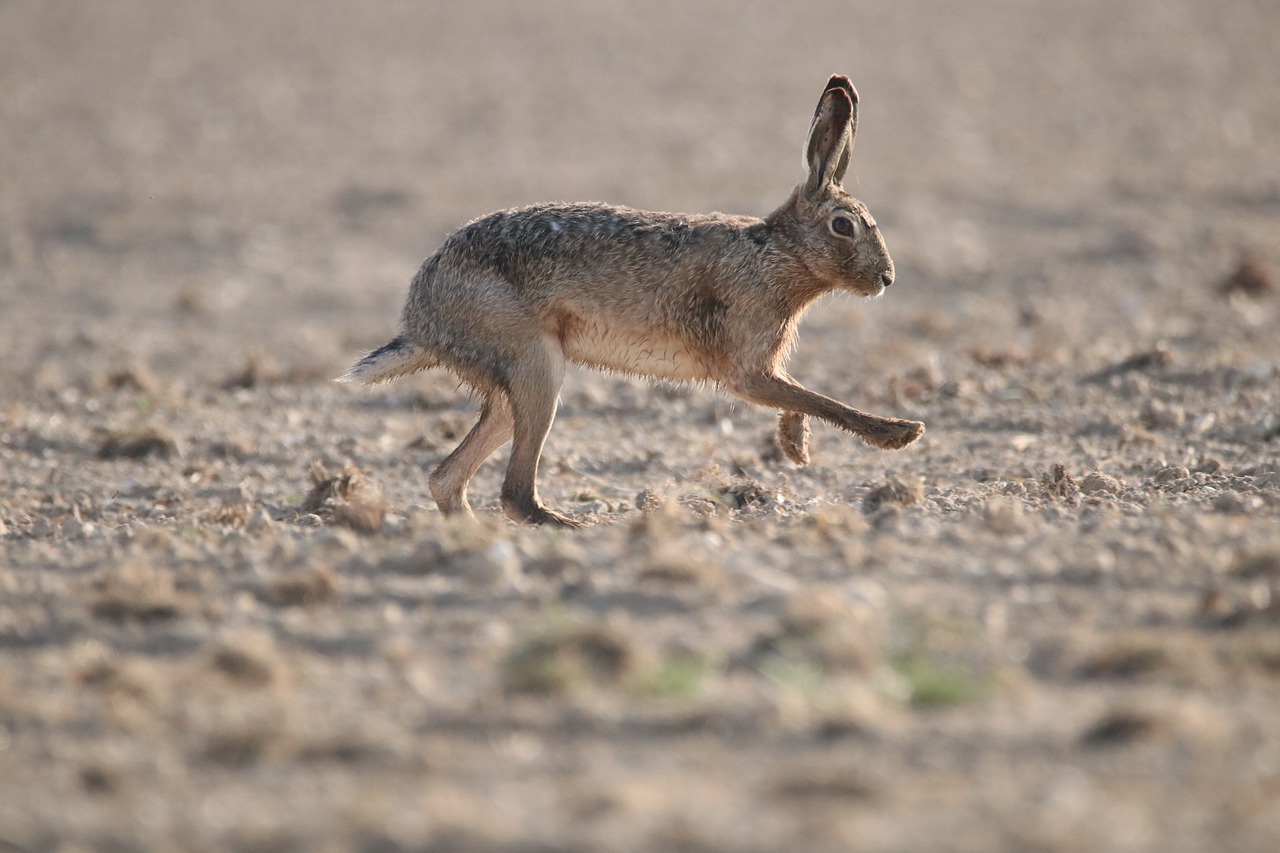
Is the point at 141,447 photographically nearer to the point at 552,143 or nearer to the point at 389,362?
the point at 389,362

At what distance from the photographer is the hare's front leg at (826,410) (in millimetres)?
7449

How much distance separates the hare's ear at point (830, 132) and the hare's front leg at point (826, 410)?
3.55 feet

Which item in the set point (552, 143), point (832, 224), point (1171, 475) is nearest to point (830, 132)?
A: point (832, 224)

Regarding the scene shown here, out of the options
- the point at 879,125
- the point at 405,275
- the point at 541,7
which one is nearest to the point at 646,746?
the point at 405,275

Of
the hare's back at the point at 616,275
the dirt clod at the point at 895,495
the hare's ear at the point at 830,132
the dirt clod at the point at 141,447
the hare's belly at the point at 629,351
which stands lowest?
the dirt clod at the point at 141,447

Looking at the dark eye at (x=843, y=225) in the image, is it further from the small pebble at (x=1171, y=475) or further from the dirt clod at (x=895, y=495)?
the small pebble at (x=1171, y=475)

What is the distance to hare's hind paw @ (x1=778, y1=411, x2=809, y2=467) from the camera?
7969 mm

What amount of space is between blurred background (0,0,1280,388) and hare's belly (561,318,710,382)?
15.4ft

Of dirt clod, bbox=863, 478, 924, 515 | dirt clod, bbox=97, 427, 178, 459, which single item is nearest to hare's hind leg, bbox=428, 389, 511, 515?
dirt clod, bbox=863, 478, 924, 515

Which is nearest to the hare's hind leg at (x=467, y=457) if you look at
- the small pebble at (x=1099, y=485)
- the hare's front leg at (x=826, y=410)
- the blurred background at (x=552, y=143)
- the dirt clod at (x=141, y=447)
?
the hare's front leg at (x=826, y=410)

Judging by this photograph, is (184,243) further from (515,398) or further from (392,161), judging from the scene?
(515,398)

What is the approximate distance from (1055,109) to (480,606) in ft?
65.9

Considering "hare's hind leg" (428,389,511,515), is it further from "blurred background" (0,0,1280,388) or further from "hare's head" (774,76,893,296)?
"blurred background" (0,0,1280,388)

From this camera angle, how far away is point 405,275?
15961 millimetres
